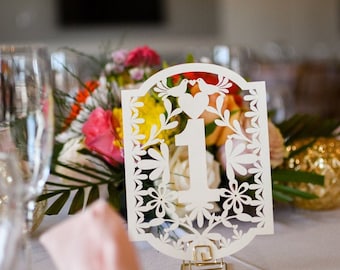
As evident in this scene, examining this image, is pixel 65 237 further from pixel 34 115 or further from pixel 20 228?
pixel 34 115

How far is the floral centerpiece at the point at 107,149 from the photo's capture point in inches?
37.1

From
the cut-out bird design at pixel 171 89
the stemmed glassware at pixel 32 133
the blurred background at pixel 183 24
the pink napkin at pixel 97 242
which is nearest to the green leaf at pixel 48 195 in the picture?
the stemmed glassware at pixel 32 133

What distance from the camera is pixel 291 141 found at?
3.92 feet

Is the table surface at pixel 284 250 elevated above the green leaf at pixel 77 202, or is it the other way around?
the green leaf at pixel 77 202

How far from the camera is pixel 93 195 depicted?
100cm

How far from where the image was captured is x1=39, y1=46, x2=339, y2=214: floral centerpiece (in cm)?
94

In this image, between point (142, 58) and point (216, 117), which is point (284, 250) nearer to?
point (216, 117)

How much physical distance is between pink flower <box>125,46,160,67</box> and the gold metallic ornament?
1.02ft

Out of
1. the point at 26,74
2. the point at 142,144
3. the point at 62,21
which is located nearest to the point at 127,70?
the point at 26,74

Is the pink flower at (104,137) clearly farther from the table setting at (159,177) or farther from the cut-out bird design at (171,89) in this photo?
the cut-out bird design at (171,89)

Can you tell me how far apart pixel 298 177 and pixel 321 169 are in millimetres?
67

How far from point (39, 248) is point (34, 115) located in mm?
251

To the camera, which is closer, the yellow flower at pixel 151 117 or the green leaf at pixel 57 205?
the yellow flower at pixel 151 117

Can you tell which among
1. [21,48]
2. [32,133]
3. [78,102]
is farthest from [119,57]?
[32,133]
